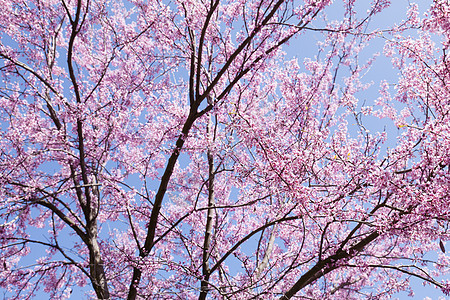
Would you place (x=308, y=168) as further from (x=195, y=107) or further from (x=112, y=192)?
(x=112, y=192)

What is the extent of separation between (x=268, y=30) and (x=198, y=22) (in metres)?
1.48

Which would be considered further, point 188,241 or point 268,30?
point 188,241

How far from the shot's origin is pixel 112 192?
6465 millimetres

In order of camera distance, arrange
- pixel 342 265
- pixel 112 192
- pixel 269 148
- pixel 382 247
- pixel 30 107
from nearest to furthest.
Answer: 1. pixel 269 148
2. pixel 342 265
3. pixel 112 192
4. pixel 30 107
5. pixel 382 247

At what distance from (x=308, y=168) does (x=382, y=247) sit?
812cm

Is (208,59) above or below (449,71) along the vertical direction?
above

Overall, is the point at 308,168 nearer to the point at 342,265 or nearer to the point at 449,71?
the point at 342,265

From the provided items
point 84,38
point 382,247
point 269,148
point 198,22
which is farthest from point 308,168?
point 382,247

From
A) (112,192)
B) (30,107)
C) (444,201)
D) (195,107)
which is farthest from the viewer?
(30,107)

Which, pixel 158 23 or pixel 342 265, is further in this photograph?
pixel 158 23

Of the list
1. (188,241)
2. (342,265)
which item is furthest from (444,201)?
(188,241)

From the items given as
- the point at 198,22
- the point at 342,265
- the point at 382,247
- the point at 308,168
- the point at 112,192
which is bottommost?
the point at 342,265

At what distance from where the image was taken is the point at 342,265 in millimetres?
4598

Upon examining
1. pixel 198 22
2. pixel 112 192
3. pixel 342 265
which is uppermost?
pixel 198 22
